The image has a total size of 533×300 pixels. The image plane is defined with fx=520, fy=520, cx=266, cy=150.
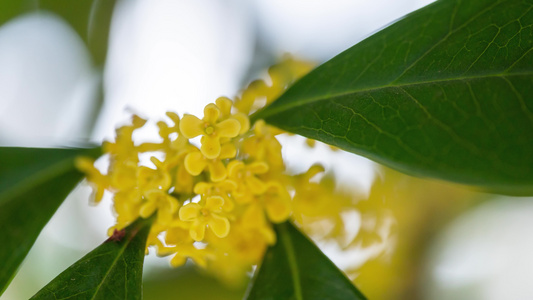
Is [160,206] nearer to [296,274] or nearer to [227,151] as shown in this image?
[227,151]

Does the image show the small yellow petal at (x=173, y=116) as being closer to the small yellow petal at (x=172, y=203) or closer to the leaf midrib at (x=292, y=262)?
the small yellow petal at (x=172, y=203)

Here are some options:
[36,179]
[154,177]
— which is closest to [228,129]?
[154,177]

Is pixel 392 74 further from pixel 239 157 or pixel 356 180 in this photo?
pixel 356 180

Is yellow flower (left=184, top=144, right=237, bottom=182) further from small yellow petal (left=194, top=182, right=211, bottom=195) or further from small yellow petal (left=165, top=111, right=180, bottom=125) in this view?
small yellow petal (left=165, top=111, right=180, bottom=125)

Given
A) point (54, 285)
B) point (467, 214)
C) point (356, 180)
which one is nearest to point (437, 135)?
point (54, 285)

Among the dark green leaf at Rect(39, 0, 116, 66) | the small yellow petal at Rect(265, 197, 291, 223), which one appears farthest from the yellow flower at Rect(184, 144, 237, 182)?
the dark green leaf at Rect(39, 0, 116, 66)

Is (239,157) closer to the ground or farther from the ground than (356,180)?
closer to the ground
